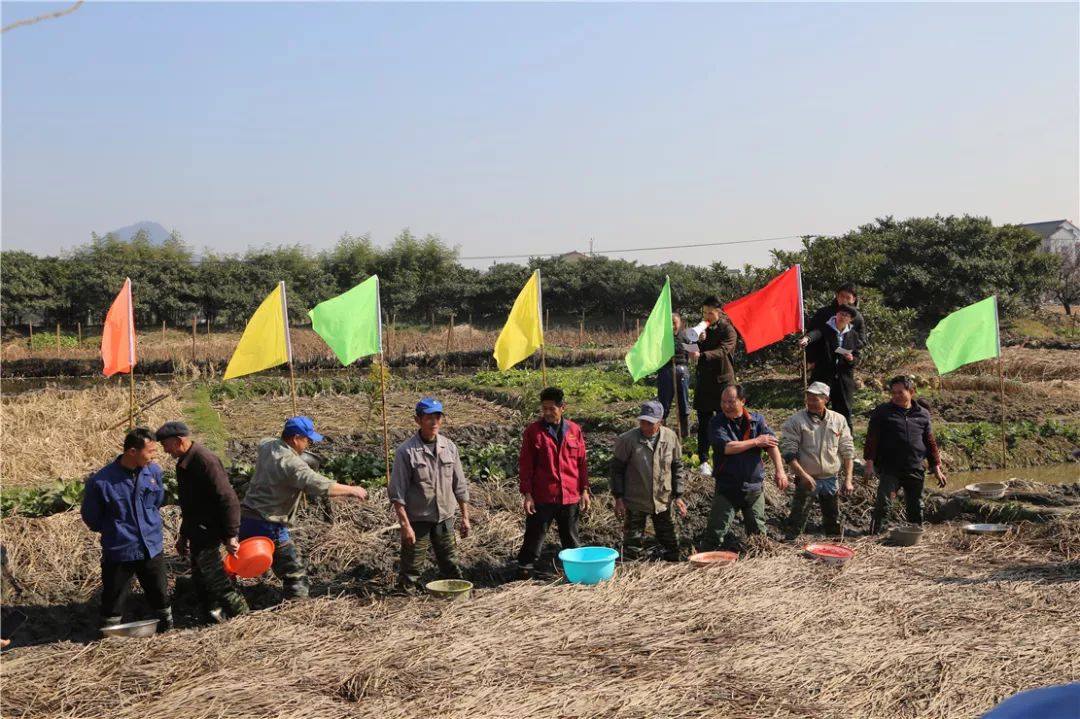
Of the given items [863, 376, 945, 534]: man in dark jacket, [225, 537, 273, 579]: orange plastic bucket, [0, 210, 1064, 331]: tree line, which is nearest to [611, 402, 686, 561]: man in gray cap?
[863, 376, 945, 534]: man in dark jacket

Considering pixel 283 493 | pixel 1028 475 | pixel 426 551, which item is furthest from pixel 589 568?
pixel 1028 475

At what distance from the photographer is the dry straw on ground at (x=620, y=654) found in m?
4.67

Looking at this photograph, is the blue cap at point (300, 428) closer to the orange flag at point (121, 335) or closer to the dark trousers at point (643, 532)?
the dark trousers at point (643, 532)

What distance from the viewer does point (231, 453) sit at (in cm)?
1220

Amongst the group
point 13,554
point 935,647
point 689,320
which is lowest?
point 935,647

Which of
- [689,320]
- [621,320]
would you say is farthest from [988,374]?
[621,320]

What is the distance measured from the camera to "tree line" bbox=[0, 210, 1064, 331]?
110 ft

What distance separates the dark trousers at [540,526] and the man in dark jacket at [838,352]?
360 cm

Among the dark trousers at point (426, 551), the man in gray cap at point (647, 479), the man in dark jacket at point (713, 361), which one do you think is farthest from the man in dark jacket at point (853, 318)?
the dark trousers at point (426, 551)

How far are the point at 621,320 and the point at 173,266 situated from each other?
2025 cm

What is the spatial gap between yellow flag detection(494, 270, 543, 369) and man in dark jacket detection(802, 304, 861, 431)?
288cm

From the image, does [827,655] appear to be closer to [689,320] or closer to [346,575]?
[346,575]

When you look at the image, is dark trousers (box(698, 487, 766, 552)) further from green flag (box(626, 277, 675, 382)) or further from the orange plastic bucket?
the orange plastic bucket

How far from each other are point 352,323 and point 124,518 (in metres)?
3.41
